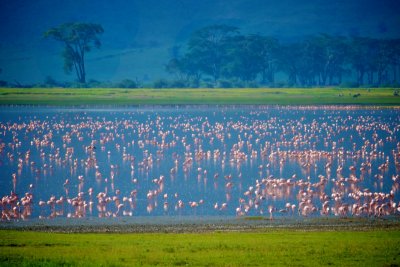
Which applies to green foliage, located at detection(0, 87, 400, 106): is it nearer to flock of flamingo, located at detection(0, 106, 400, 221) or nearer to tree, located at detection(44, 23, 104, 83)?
flock of flamingo, located at detection(0, 106, 400, 221)

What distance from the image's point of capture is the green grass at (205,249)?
54.5 feet

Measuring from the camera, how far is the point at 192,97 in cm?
10244

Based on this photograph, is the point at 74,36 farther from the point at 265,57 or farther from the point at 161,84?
the point at 265,57

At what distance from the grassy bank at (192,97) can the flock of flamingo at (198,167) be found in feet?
73.1

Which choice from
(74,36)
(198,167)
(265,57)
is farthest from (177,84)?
(198,167)

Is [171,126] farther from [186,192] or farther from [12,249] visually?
[12,249]

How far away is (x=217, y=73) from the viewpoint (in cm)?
15375

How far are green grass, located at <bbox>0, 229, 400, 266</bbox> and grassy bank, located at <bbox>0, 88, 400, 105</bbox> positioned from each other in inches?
2763

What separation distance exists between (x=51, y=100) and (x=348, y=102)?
106ft

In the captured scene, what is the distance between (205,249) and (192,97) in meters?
84.5

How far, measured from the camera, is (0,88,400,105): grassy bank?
93500mm

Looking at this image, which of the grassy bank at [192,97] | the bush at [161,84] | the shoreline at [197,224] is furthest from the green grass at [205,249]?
the bush at [161,84]

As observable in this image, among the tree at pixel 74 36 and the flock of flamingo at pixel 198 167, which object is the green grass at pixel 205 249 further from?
the tree at pixel 74 36

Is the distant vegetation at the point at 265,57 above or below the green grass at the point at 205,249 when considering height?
above
